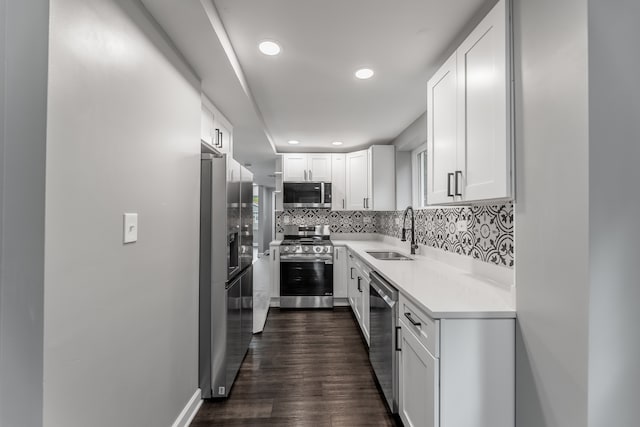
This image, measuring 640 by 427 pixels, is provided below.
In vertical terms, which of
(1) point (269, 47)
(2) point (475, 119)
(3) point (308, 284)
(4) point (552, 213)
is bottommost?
(3) point (308, 284)

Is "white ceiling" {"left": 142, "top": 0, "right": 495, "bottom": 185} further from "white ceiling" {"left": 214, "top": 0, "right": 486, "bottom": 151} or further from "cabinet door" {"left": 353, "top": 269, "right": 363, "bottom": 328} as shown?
"cabinet door" {"left": 353, "top": 269, "right": 363, "bottom": 328}

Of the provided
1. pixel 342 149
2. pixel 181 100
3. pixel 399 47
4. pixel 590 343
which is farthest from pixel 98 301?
pixel 342 149

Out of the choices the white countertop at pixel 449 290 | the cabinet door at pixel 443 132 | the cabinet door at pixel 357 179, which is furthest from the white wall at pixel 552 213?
the cabinet door at pixel 357 179

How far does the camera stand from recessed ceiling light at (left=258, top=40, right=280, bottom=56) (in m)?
1.82

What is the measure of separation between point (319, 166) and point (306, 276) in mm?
1680

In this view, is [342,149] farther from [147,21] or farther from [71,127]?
[71,127]

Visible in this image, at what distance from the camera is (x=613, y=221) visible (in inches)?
34.5

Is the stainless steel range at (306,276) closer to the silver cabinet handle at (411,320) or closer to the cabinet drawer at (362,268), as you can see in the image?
the cabinet drawer at (362,268)

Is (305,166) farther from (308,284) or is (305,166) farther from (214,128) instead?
(214,128)

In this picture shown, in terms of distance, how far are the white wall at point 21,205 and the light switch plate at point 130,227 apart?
0.58 m

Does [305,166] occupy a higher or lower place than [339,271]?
higher

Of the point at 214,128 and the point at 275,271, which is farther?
the point at 275,271

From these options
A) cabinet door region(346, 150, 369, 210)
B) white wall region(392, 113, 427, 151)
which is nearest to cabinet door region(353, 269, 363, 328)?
cabinet door region(346, 150, 369, 210)

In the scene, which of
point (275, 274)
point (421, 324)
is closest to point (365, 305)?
point (421, 324)
